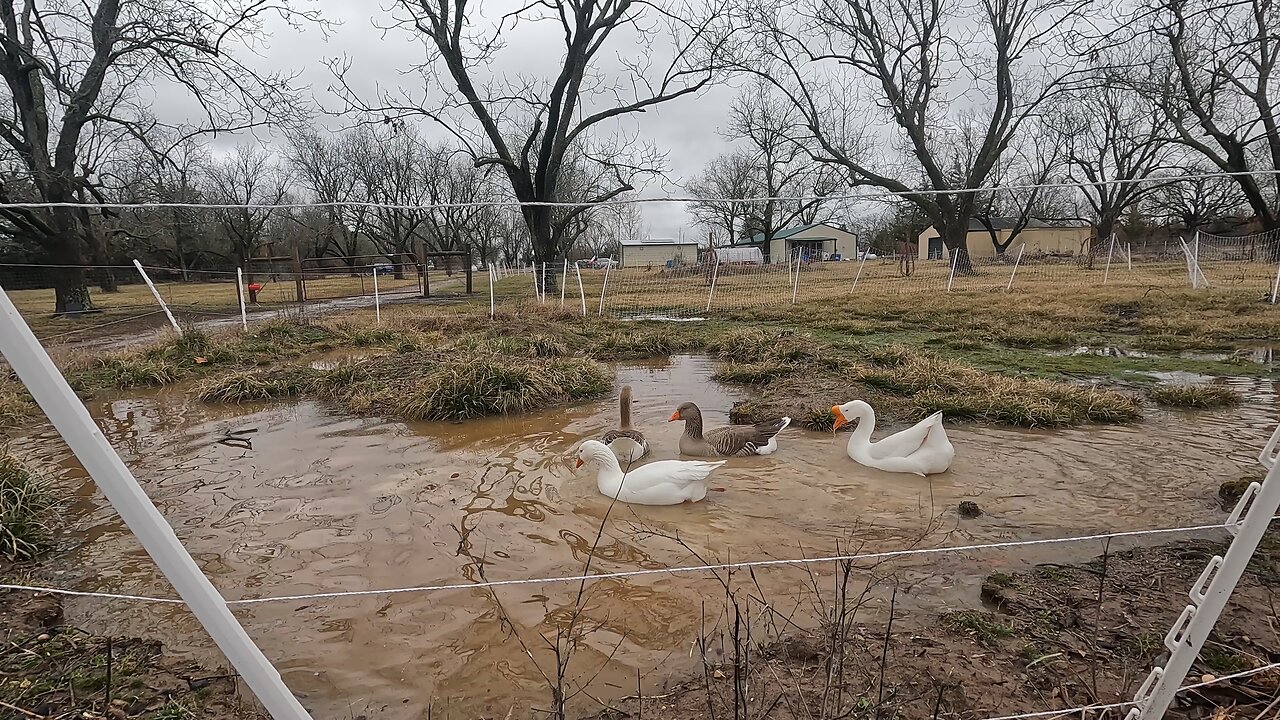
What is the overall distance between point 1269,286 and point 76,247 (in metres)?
29.3

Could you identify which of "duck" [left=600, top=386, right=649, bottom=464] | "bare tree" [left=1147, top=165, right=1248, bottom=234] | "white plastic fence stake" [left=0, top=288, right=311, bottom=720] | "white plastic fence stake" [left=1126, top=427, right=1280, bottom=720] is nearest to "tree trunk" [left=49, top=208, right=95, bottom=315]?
"duck" [left=600, top=386, right=649, bottom=464]

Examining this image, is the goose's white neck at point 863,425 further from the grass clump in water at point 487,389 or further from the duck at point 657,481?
the grass clump in water at point 487,389

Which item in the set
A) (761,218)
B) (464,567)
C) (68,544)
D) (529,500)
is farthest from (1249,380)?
(761,218)

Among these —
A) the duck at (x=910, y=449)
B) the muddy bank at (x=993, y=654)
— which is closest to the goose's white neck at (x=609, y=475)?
the muddy bank at (x=993, y=654)

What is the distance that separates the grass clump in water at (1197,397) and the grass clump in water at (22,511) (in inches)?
381

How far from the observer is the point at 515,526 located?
13.2 feet

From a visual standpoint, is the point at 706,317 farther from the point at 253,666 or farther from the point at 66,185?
the point at 66,185

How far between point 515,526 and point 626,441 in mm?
1494

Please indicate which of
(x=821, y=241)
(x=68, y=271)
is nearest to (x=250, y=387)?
(x=68, y=271)

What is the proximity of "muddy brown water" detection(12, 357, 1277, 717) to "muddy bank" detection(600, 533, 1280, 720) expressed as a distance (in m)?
0.20

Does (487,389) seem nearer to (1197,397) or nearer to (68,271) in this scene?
(1197,397)

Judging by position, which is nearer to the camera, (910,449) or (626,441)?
(910,449)

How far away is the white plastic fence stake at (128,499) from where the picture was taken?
1035 millimetres

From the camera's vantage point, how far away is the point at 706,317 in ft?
48.3
